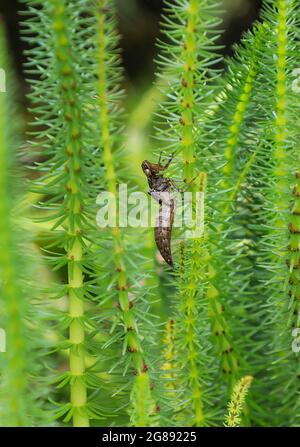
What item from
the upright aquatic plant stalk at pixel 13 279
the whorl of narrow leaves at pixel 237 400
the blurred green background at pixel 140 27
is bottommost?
the whorl of narrow leaves at pixel 237 400

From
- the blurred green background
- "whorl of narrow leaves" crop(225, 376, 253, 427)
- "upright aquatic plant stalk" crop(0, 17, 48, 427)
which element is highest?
the blurred green background

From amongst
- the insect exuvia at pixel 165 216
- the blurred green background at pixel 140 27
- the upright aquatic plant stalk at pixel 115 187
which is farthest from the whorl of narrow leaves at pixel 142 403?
the blurred green background at pixel 140 27

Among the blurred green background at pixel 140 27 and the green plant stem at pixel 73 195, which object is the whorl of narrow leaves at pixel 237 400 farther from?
the blurred green background at pixel 140 27

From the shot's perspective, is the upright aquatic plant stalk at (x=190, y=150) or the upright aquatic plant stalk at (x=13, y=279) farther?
the upright aquatic plant stalk at (x=190, y=150)

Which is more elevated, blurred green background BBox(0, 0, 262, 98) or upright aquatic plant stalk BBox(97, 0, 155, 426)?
blurred green background BBox(0, 0, 262, 98)

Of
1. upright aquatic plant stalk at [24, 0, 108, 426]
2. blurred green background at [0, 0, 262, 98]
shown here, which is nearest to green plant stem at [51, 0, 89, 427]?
upright aquatic plant stalk at [24, 0, 108, 426]

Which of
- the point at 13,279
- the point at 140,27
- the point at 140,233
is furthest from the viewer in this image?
the point at 140,27

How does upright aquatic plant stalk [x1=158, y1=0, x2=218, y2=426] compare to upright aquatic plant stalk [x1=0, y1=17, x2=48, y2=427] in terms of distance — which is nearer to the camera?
upright aquatic plant stalk [x1=0, y1=17, x2=48, y2=427]

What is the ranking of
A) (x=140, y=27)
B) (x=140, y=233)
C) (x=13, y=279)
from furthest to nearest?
(x=140, y=27), (x=140, y=233), (x=13, y=279)

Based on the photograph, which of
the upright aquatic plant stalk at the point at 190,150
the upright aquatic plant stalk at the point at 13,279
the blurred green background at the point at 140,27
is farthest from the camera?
the blurred green background at the point at 140,27

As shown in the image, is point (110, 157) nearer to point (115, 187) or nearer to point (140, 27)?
point (115, 187)
